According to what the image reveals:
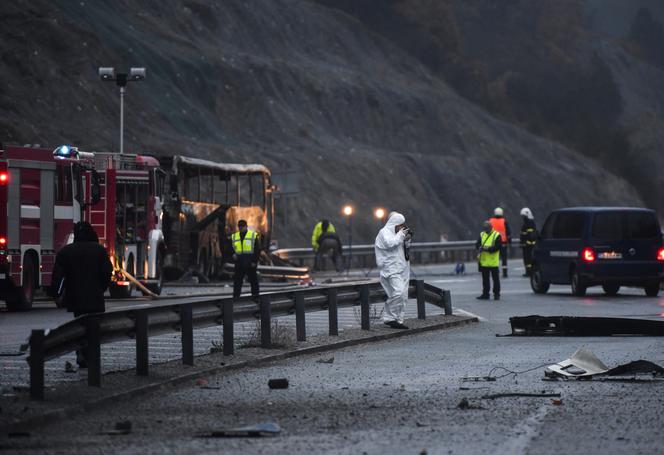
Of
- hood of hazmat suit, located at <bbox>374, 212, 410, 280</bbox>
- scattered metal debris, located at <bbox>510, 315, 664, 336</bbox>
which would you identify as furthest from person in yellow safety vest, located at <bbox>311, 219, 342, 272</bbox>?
scattered metal debris, located at <bbox>510, 315, 664, 336</bbox>

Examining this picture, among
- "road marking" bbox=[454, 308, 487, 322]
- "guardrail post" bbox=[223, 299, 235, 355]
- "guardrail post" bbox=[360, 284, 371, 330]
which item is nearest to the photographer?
"guardrail post" bbox=[223, 299, 235, 355]

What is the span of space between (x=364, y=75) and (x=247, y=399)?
79.8m

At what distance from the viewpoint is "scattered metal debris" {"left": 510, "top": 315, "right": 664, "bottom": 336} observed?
20891 millimetres

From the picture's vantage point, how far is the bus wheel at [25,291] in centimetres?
2789

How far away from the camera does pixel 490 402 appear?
12758 millimetres

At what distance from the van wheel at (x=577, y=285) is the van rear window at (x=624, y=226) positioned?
97 cm

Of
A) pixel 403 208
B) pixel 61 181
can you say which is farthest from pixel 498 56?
pixel 61 181

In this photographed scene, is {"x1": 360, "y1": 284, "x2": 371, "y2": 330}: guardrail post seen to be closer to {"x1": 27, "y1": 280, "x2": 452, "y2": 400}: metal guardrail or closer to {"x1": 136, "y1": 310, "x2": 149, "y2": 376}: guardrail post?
{"x1": 27, "y1": 280, "x2": 452, "y2": 400}: metal guardrail

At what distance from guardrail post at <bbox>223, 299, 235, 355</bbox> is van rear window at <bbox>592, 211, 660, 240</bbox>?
16.0m

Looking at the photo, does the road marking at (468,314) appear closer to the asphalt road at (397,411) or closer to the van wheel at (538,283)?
the van wheel at (538,283)

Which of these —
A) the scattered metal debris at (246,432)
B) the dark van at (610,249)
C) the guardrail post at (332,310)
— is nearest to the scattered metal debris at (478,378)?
the scattered metal debris at (246,432)

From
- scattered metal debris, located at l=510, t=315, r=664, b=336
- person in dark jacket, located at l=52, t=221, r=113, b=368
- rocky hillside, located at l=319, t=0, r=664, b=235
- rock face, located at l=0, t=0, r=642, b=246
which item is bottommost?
scattered metal debris, located at l=510, t=315, r=664, b=336

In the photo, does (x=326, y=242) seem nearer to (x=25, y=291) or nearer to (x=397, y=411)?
(x=25, y=291)

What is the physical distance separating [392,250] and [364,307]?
0.91 metres
